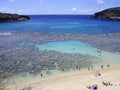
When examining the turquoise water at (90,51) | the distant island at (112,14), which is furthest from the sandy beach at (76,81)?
the distant island at (112,14)

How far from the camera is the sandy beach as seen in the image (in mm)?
25150

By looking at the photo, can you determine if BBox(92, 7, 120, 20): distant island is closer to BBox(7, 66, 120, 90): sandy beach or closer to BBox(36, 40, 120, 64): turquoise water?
BBox(36, 40, 120, 64): turquoise water

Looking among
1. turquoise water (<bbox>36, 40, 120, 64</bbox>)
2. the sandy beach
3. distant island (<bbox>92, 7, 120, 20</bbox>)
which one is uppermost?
distant island (<bbox>92, 7, 120, 20</bbox>)

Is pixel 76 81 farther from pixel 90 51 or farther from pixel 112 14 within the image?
pixel 112 14

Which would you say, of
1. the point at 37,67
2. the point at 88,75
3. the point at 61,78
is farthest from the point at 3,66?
the point at 88,75

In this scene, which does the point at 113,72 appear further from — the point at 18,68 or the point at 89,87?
the point at 18,68

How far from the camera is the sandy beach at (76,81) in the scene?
2515 cm

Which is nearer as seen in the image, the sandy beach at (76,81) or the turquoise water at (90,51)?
the sandy beach at (76,81)

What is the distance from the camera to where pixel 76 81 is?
27.2 meters

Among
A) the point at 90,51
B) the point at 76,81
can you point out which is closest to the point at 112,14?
the point at 90,51

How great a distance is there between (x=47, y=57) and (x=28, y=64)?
4973 millimetres

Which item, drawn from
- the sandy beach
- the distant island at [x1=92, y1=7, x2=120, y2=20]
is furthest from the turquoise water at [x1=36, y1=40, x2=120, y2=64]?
the distant island at [x1=92, y1=7, x2=120, y2=20]

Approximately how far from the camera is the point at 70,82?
1061 inches

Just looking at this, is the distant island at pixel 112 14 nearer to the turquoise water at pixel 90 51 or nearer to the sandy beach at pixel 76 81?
the turquoise water at pixel 90 51
